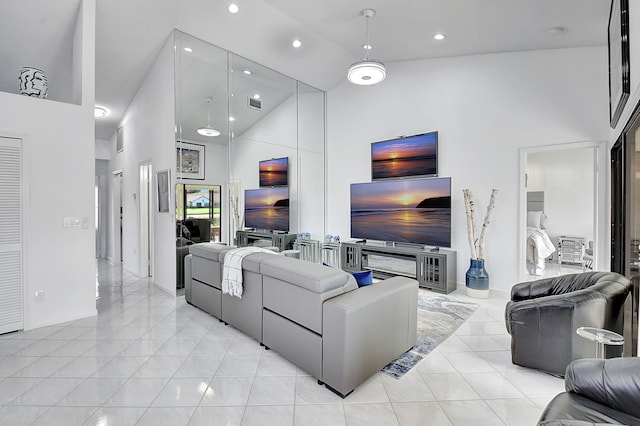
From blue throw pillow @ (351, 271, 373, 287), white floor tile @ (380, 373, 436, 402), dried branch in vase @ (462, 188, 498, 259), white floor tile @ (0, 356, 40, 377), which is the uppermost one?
dried branch in vase @ (462, 188, 498, 259)

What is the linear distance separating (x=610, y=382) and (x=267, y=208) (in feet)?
15.8

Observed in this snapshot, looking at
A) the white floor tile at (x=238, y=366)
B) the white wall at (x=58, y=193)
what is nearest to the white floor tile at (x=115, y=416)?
the white floor tile at (x=238, y=366)

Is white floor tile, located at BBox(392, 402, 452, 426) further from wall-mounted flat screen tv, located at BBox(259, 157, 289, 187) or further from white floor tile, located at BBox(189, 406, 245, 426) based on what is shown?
wall-mounted flat screen tv, located at BBox(259, 157, 289, 187)

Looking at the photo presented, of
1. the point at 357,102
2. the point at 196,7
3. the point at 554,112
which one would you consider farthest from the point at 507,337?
the point at 196,7

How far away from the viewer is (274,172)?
562cm

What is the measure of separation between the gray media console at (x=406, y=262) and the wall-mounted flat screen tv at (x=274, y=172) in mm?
1696

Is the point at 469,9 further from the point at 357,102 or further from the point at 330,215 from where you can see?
the point at 330,215

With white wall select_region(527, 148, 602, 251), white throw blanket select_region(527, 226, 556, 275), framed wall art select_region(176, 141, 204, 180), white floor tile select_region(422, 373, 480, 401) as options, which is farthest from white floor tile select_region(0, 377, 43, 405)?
white wall select_region(527, 148, 602, 251)

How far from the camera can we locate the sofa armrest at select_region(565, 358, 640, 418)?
4.16 feet

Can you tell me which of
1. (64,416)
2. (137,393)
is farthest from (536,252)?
(64,416)

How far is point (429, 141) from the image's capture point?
16.4 ft

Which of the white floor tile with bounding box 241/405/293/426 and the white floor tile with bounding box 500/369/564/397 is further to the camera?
the white floor tile with bounding box 500/369/564/397

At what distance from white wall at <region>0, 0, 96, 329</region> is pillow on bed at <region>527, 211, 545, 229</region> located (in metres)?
7.72

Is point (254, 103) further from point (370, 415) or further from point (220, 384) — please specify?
point (370, 415)
